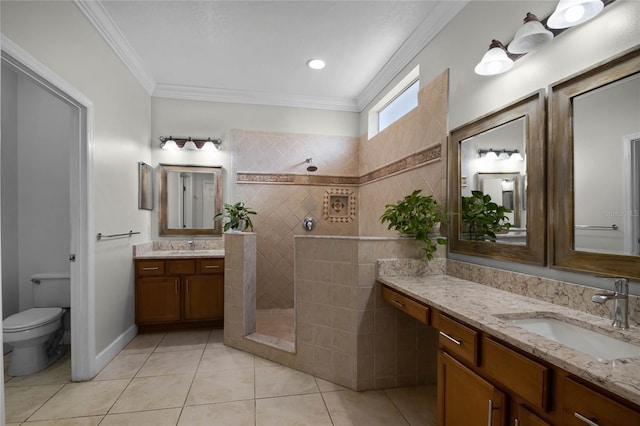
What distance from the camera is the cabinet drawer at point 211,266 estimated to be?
3316 mm

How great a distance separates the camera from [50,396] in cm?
210

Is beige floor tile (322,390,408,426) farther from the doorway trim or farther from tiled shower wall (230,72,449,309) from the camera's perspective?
the doorway trim

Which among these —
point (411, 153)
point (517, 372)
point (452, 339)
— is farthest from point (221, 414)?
point (411, 153)

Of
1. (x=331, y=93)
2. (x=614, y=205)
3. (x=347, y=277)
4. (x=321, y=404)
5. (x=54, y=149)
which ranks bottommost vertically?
(x=321, y=404)

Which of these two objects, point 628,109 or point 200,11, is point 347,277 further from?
point 200,11

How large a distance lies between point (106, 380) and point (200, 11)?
9.53ft

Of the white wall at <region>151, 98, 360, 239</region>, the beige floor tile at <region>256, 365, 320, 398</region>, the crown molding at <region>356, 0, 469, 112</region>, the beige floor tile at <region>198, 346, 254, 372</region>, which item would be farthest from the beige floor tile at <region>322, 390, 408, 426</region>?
the crown molding at <region>356, 0, 469, 112</region>

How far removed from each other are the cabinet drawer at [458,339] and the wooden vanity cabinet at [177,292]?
2510 mm

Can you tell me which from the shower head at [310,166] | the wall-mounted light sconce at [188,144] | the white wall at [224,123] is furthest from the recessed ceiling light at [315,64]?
the wall-mounted light sconce at [188,144]

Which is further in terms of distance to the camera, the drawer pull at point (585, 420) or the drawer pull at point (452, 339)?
the drawer pull at point (452, 339)

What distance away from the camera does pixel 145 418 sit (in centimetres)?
188

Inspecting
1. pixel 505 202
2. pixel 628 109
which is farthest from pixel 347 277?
pixel 628 109

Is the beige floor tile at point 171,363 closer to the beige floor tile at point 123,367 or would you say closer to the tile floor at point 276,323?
the beige floor tile at point 123,367

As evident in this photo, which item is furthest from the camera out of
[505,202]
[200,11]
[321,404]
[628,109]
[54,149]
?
[54,149]
